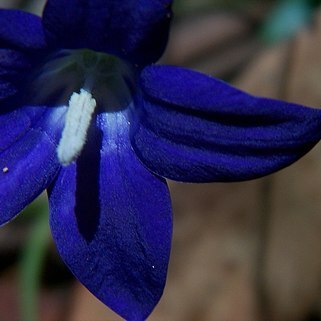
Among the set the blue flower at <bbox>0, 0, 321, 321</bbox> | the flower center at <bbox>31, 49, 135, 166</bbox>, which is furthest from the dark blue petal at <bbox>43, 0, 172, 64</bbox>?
the flower center at <bbox>31, 49, 135, 166</bbox>

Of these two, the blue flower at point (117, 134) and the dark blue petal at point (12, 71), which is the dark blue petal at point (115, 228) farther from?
the dark blue petal at point (12, 71)

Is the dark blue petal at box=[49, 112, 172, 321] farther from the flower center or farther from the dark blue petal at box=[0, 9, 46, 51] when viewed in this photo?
the dark blue petal at box=[0, 9, 46, 51]

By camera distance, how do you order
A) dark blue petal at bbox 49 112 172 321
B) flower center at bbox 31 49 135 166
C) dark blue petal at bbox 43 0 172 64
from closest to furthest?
dark blue petal at bbox 43 0 172 64 < dark blue petal at bbox 49 112 172 321 < flower center at bbox 31 49 135 166

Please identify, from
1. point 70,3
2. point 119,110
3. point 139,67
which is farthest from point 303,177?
point 70,3

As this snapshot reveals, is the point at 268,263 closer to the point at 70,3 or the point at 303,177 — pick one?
the point at 303,177

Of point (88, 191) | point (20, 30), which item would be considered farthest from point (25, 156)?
point (20, 30)

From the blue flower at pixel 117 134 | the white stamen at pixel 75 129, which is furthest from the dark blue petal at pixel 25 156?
the white stamen at pixel 75 129
